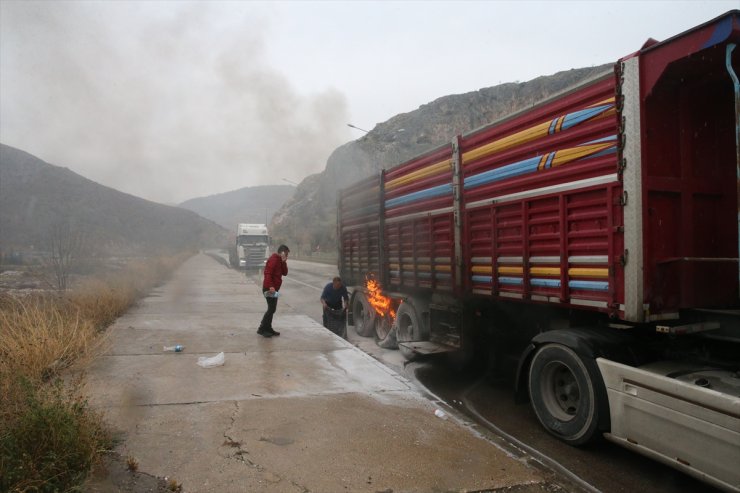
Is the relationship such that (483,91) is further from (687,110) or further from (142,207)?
(142,207)

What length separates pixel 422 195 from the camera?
709cm

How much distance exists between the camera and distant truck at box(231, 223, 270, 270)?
29375 mm

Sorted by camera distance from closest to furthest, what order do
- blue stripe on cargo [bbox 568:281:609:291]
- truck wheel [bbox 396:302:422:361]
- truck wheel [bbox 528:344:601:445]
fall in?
truck wheel [bbox 528:344:601:445] < blue stripe on cargo [bbox 568:281:609:291] < truck wheel [bbox 396:302:422:361]

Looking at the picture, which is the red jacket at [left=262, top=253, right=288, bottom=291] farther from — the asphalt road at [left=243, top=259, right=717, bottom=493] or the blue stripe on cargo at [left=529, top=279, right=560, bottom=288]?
the blue stripe on cargo at [left=529, top=279, right=560, bottom=288]

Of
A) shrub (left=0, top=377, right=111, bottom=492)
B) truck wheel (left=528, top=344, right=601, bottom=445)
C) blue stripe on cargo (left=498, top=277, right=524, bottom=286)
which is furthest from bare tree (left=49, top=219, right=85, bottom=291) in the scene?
truck wheel (left=528, top=344, right=601, bottom=445)

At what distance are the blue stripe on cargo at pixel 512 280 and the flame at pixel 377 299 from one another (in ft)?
10.6

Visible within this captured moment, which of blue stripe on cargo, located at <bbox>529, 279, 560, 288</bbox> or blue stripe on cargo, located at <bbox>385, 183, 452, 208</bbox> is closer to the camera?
blue stripe on cargo, located at <bbox>529, 279, 560, 288</bbox>

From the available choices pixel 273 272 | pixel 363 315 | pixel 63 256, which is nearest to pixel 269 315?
pixel 273 272

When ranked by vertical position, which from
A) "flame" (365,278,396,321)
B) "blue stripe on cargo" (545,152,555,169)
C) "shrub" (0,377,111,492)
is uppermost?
"blue stripe on cargo" (545,152,555,169)

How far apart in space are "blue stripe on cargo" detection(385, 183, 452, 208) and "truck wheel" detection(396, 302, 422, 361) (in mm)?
1636

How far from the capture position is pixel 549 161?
177 inches

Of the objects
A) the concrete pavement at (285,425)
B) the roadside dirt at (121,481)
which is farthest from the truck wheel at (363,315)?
the roadside dirt at (121,481)

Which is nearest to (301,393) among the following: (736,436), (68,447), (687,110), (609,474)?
(68,447)

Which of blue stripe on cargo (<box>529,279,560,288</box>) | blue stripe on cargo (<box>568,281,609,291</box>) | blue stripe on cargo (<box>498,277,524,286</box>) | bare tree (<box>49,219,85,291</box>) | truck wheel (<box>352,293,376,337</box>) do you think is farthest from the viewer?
bare tree (<box>49,219,85,291</box>)
